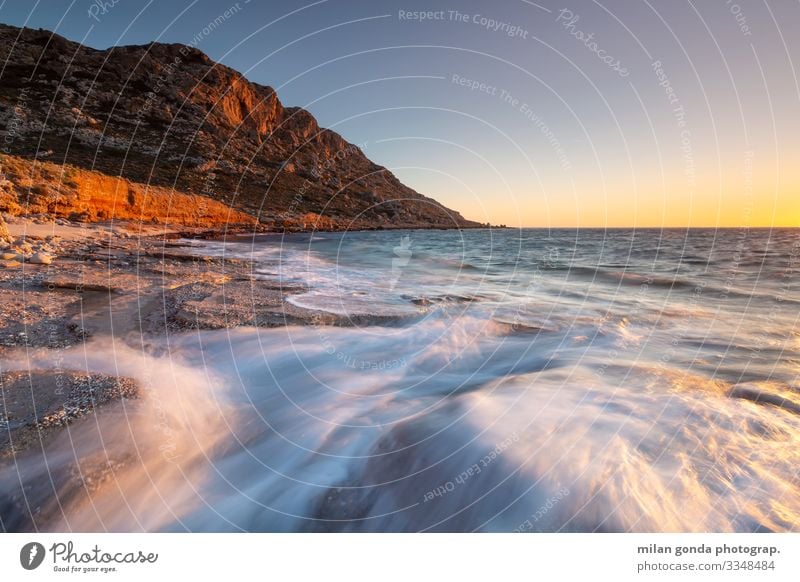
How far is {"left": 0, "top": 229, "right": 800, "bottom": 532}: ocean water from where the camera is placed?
11.9 ft

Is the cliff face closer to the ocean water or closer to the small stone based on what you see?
the small stone

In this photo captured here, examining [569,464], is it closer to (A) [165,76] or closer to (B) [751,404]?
(B) [751,404]

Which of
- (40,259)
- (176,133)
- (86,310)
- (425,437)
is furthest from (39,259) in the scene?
(176,133)

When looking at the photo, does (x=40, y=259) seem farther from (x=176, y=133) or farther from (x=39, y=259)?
(x=176, y=133)

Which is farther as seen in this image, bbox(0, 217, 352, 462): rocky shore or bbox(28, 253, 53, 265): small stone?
bbox(28, 253, 53, 265): small stone

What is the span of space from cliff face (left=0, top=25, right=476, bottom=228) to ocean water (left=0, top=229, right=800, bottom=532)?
1479 inches

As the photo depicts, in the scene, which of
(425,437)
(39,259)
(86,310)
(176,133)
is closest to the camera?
(425,437)

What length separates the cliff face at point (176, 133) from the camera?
50.5 m

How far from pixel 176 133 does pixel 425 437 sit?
87.1 m

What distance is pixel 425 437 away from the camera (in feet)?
15.7

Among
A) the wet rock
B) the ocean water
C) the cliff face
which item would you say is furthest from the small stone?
the cliff face
